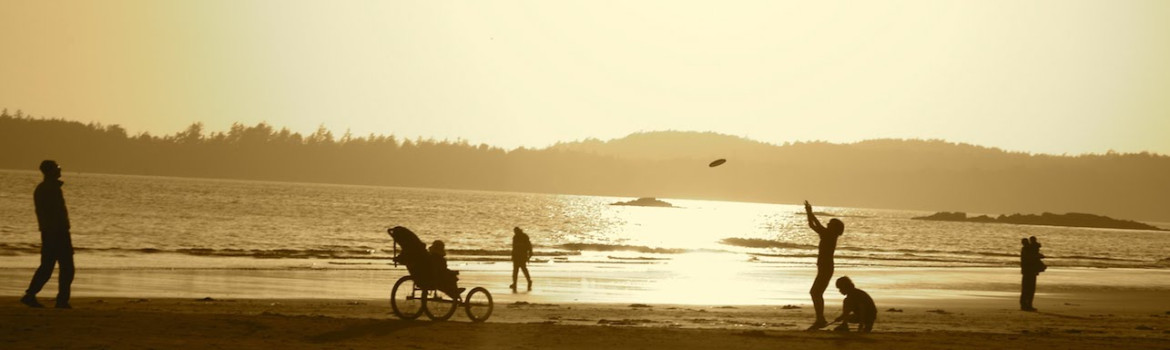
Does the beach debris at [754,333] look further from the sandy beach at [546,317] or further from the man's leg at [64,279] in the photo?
the man's leg at [64,279]

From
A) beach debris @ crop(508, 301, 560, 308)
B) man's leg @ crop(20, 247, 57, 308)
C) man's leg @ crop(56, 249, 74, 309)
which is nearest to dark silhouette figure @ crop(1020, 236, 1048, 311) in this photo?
beach debris @ crop(508, 301, 560, 308)

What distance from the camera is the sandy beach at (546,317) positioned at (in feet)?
43.4

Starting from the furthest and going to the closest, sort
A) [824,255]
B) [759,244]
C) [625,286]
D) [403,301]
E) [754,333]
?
[759,244] < [625,286] < [403,301] < [824,255] < [754,333]

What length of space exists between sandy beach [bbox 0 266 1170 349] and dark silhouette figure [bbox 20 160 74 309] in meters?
0.62

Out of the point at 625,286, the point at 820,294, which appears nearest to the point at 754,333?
the point at 820,294

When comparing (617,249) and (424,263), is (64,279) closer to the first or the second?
(424,263)

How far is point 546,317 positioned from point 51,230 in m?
7.56

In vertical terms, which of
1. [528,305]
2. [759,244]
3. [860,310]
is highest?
[759,244]

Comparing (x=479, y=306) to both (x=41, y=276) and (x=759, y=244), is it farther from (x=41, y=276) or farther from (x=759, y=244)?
(x=759, y=244)

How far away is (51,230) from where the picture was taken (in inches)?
572

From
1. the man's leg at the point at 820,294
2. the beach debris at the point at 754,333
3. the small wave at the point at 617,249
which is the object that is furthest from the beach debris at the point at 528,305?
the small wave at the point at 617,249

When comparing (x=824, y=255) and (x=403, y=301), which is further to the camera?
(x=403, y=301)

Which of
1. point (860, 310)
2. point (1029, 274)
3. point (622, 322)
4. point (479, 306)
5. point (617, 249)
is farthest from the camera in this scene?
point (617, 249)

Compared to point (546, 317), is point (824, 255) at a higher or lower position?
higher
